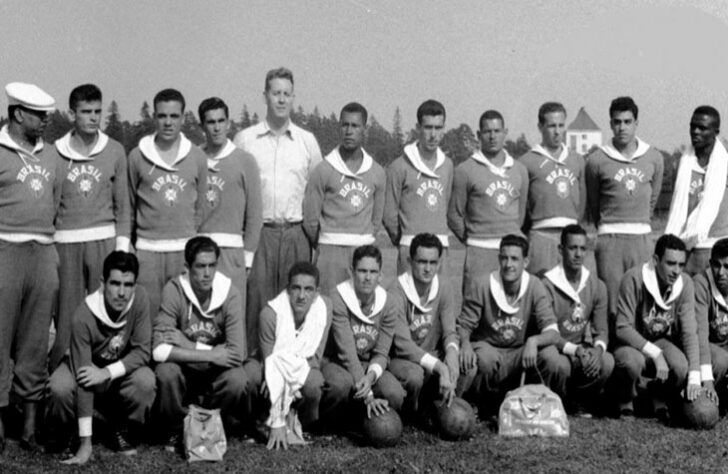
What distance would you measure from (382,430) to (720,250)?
10.2 feet

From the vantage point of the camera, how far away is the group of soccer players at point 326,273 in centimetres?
573

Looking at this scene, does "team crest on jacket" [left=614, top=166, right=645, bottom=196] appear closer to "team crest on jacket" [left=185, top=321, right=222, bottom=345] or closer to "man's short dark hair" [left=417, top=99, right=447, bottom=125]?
"man's short dark hair" [left=417, top=99, right=447, bottom=125]

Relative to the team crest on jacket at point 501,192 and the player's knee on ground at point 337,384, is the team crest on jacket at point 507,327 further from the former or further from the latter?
the player's knee on ground at point 337,384

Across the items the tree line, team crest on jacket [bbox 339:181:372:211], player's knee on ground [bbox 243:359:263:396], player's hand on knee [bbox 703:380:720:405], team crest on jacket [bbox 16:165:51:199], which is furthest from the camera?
the tree line

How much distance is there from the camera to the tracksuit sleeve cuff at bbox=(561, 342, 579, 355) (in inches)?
257

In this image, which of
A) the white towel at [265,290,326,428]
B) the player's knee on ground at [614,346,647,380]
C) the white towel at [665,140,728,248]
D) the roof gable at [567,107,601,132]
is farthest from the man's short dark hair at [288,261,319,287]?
the roof gable at [567,107,601,132]

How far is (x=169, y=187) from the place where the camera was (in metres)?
6.33

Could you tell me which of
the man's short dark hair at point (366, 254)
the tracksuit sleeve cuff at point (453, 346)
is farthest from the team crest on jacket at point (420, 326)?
the man's short dark hair at point (366, 254)

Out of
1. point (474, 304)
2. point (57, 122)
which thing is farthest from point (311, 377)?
point (57, 122)

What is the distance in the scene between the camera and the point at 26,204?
226 inches

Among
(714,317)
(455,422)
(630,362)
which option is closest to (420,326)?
(455,422)

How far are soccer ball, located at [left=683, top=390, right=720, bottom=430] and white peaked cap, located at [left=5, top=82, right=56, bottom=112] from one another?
16.7 ft

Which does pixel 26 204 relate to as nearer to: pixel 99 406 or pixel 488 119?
pixel 99 406

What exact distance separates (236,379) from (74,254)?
1.54 metres
